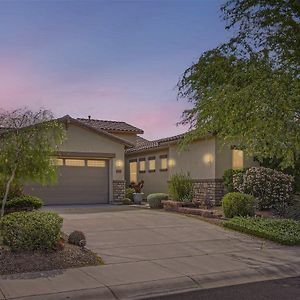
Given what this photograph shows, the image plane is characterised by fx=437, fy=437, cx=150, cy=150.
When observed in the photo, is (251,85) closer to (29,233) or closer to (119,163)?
(29,233)

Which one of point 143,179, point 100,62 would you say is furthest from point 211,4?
point 143,179

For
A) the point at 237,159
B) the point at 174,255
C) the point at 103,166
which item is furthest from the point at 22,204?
the point at 237,159

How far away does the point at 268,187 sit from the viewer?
18359 millimetres

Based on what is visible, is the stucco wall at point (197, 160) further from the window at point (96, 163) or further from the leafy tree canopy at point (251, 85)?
the leafy tree canopy at point (251, 85)

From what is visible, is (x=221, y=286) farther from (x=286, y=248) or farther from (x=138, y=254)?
(x=286, y=248)

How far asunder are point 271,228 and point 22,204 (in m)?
8.31

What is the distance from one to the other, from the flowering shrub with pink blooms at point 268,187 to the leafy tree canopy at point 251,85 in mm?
4540

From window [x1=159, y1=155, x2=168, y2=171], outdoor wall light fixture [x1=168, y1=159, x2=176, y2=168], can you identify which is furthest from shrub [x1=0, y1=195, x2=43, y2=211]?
window [x1=159, y1=155, x2=168, y2=171]

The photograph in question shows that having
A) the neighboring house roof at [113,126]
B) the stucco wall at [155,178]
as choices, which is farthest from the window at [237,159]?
the neighboring house roof at [113,126]

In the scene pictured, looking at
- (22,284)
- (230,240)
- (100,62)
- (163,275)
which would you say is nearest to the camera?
(22,284)

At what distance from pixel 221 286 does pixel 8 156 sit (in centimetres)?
554

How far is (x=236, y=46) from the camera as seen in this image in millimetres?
13297

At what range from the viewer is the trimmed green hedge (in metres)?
12.3

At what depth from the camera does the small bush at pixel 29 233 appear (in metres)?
9.23
